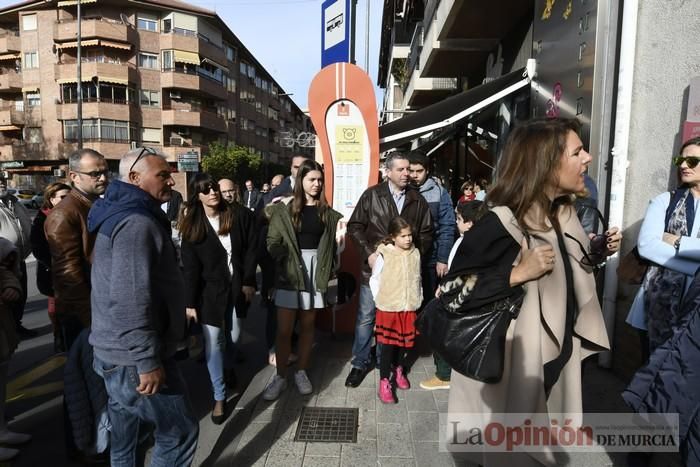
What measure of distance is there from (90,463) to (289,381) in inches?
64.6

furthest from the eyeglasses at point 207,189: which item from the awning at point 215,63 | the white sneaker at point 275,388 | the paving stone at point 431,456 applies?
the awning at point 215,63

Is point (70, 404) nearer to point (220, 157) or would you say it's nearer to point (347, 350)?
point (347, 350)

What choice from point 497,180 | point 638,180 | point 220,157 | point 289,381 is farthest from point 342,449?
point 220,157

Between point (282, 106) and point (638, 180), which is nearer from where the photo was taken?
point (638, 180)

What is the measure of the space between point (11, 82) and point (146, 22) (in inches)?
511

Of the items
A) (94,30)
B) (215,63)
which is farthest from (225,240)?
(215,63)

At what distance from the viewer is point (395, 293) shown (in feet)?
12.3

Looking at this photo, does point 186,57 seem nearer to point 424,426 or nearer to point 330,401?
point 330,401

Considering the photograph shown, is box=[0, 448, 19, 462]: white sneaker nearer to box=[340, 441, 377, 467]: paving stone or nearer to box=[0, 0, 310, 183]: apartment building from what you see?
box=[340, 441, 377, 467]: paving stone

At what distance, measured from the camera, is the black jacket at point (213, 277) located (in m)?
3.46

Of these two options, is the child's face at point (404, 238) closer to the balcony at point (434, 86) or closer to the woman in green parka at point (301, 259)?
the woman in green parka at point (301, 259)

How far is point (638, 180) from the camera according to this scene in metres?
4.03

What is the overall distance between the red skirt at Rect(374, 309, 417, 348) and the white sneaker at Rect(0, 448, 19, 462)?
2.62 meters

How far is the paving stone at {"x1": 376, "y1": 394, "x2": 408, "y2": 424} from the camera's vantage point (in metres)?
3.44
